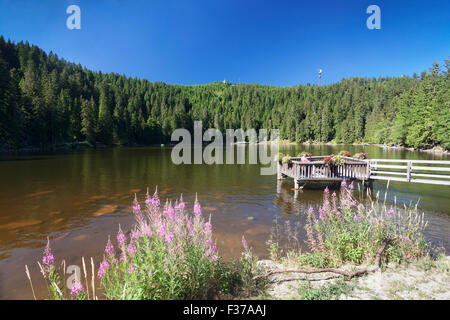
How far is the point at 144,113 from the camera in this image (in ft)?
514

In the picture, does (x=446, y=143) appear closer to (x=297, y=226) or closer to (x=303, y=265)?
(x=297, y=226)

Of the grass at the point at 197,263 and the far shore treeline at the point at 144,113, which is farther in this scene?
the far shore treeline at the point at 144,113

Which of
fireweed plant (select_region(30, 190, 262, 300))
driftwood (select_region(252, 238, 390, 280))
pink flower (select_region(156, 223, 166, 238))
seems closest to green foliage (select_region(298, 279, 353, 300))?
driftwood (select_region(252, 238, 390, 280))

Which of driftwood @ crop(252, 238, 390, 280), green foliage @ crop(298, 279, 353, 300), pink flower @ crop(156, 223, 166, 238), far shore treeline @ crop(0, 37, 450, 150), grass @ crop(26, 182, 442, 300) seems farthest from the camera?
far shore treeline @ crop(0, 37, 450, 150)

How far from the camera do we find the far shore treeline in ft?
196

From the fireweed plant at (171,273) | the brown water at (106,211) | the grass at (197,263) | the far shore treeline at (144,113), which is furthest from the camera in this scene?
the far shore treeline at (144,113)

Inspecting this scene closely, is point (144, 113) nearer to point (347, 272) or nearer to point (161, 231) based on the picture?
point (161, 231)

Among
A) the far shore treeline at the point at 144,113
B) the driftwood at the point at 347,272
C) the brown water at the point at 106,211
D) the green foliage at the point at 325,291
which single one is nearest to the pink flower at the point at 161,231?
the driftwood at the point at 347,272

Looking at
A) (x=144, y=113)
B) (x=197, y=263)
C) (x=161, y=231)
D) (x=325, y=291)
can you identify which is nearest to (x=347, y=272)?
(x=325, y=291)

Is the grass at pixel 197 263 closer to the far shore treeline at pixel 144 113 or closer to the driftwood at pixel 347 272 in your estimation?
the driftwood at pixel 347 272

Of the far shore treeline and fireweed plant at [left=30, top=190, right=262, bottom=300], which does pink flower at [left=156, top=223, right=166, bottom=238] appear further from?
the far shore treeline

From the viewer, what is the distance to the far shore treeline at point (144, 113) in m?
59.7

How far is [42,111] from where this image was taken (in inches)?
2682

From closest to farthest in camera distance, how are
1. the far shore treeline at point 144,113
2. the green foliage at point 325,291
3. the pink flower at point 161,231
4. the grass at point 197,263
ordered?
the grass at point 197,263 → the green foliage at point 325,291 → the pink flower at point 161,231 → the far shore treeline at point 144,113
